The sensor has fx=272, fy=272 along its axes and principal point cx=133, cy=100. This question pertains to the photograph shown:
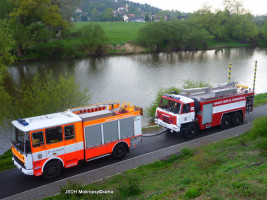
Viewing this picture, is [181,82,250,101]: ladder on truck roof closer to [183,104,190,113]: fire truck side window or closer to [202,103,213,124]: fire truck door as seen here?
[202,103,213,124]: fire truck door

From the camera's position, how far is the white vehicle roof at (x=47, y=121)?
39.0ft

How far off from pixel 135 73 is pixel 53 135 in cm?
3226

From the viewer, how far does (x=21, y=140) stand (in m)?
11.9

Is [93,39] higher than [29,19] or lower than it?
lower

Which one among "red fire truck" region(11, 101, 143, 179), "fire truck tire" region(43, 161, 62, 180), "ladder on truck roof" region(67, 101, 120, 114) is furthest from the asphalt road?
"ladder on truck roof" region(67, 101, 120, 114)

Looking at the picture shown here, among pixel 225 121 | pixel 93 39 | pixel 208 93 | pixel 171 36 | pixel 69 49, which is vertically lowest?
pixel 225 121

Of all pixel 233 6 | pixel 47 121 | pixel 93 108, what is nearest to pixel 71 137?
pixel 47 121

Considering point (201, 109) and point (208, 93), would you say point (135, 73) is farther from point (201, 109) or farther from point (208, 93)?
point (201, 109)

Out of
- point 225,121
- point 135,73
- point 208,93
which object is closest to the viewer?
point 225,121

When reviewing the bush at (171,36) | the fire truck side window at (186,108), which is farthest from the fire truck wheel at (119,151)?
the bush at (171,36)

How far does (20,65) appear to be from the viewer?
50.5 meters

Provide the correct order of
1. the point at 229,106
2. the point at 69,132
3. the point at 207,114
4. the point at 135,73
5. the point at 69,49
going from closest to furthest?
the point at 69,132, the point at 207,114, the point at 229,106, the point at 135,73, the point at 69,49

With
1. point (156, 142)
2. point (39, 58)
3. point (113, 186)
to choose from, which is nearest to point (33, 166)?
point (113, 186)

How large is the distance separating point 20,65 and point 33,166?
4309cm
